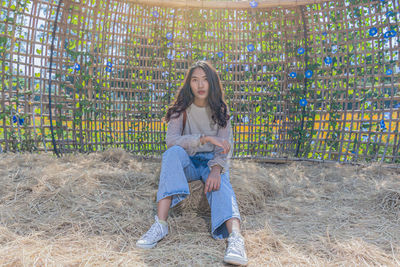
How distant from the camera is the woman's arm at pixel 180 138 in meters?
1.79

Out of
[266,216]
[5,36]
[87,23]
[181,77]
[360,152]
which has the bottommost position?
[266,216]

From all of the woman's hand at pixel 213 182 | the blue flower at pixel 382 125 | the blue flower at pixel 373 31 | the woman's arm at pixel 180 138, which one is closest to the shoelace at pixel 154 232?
the woman's hand at pixel 213 182

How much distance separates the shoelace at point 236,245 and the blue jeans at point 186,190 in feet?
0.45

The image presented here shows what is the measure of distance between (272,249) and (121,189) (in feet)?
3.89

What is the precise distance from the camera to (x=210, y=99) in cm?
193

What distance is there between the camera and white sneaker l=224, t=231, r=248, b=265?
1324 mm

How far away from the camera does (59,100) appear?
3215 mm

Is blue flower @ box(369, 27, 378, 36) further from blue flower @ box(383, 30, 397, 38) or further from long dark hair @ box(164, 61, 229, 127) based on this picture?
long dark hair @ box(164, 61, 229, 127)

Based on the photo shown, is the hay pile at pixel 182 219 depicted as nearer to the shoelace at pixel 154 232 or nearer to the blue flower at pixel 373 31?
the shoelace at pixel 154 232

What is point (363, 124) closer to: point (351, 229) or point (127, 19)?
point (351, 229)

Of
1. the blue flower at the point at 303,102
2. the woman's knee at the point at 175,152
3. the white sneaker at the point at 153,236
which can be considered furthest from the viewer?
the blue flower at the point at 303,102

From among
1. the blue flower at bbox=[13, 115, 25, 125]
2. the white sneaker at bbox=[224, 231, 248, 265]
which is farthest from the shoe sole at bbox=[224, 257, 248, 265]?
the blue flower at bbox=[13, 115, 25, 125]

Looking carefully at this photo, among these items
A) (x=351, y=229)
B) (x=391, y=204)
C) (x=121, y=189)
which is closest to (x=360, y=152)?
(x=391, y=204)

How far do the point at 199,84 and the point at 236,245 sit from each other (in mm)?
960
